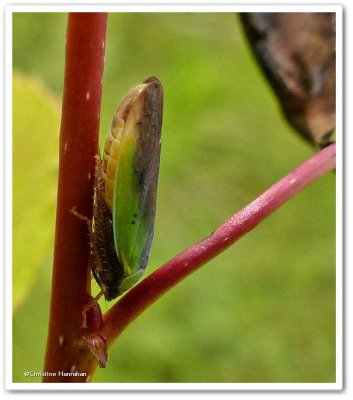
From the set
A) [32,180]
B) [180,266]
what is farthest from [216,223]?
[180,266]

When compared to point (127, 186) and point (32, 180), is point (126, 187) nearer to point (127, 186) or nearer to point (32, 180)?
point (127, 186)

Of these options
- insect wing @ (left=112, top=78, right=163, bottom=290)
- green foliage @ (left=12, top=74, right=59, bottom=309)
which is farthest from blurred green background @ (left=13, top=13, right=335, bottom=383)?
insect wing @ (left=112, top=78, right=163, bottom=290)

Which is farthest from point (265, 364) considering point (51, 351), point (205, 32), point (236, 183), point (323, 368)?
point (51, 351)

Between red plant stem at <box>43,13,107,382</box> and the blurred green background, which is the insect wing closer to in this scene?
red plant stem at <box>43,13,107,382</box>

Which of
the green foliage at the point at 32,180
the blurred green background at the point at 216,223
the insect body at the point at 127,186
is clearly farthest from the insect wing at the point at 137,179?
the blurred green background at the point at 216,223
